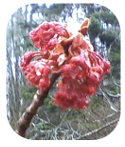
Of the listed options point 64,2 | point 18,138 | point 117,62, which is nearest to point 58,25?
point 64,2

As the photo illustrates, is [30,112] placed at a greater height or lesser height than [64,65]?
lesser

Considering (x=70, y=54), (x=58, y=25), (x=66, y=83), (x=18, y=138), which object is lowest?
(x=18, y=138)

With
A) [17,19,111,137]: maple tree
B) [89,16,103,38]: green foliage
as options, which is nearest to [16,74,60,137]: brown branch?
[17,19,111,137]: maple tree

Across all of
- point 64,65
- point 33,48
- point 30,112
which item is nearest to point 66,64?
point 64,65

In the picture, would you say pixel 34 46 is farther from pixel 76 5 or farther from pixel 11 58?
pixel 76 5

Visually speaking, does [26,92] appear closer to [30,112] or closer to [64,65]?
[30,112]

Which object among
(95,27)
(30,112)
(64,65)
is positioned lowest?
(30,112)

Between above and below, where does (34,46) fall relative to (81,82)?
above
